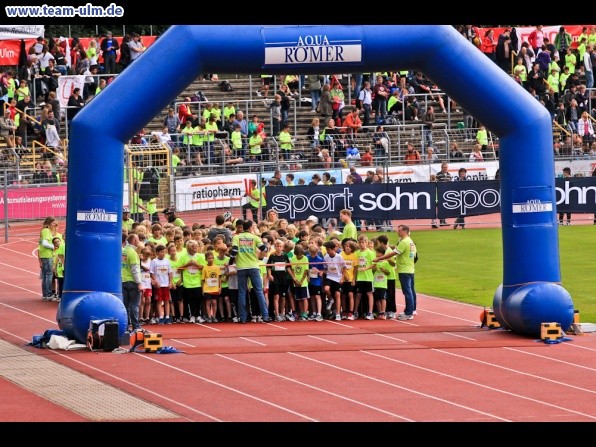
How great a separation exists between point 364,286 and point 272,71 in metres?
5.11

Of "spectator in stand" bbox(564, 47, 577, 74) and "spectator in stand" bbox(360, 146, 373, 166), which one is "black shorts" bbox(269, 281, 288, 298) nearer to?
"spectator in stand" bbox(360, 146, 373, 166)

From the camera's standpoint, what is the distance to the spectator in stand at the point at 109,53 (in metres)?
39.9

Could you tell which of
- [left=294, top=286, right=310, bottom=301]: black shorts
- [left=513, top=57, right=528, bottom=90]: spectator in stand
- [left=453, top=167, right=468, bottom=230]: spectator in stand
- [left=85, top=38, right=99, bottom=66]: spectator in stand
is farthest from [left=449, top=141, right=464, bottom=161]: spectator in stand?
[left=294, top=286, right=310, bottom=301]: black shorts

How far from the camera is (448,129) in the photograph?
129 ft

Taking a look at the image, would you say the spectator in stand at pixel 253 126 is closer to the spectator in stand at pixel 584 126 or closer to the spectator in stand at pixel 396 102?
the spectator in stand at pixel 396 102

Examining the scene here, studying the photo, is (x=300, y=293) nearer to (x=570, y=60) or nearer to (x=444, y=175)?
(x=444, y=175)

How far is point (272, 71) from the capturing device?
19094mm

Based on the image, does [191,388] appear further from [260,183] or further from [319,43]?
[260,183]

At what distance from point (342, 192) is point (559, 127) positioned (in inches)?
410

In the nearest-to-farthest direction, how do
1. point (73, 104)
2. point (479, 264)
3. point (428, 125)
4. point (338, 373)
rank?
point (338, 373), point (479, 264), point (73, 104), point (428, 125)

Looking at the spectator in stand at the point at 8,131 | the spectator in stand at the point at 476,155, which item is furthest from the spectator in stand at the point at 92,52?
the spectator in stand at the point at 476,155

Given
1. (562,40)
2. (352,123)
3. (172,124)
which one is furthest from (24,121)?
(562,40)

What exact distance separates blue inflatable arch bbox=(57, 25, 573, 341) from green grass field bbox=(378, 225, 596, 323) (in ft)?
10.5

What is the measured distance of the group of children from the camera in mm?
22172
